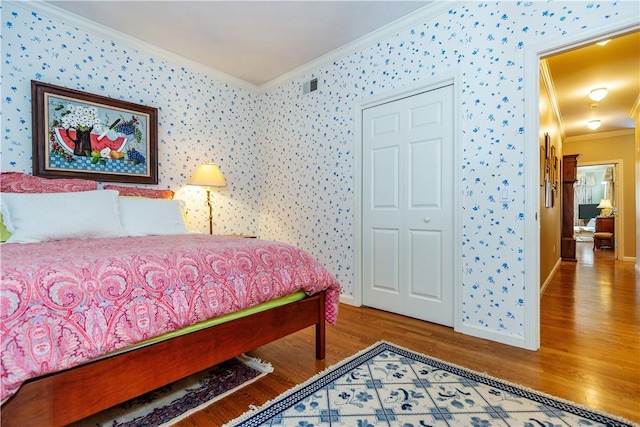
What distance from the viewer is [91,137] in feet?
9.28

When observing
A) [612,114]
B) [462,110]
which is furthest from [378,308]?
[612,114]

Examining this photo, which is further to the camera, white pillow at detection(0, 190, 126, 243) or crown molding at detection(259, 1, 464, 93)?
crown molding at detection(259, 1, 464, 93)

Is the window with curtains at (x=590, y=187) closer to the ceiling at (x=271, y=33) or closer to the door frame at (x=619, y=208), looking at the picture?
the door frame at (x=619, y=208)

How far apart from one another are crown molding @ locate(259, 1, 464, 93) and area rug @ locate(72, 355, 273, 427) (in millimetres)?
2874

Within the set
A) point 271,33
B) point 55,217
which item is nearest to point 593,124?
point 271,33

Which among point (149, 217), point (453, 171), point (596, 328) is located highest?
point (453, 171)

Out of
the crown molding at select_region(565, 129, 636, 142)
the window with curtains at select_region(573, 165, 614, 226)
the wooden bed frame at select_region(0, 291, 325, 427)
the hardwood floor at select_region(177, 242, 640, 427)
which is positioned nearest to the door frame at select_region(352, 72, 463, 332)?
the hardwood floor at select_region(177, 242, 640, 427)

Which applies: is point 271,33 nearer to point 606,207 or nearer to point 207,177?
point 207,177

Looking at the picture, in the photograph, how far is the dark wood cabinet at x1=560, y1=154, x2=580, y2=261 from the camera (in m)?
6.04

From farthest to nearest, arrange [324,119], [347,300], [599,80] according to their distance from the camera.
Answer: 1. [599,80]
2. [324,119]
3. [347,300]

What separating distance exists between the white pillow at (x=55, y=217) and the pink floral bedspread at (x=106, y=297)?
0.52m

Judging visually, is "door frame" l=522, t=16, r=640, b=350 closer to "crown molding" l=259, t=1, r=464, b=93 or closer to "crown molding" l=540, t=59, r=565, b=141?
"crown molding" l=259, t=1, r=464, b=93

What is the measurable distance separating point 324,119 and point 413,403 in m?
2.76

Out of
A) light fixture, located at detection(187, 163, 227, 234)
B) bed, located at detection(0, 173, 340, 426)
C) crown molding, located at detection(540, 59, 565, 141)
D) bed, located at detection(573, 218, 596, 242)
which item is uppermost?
crown molding, located at detection(540, 59, 565, 141)
